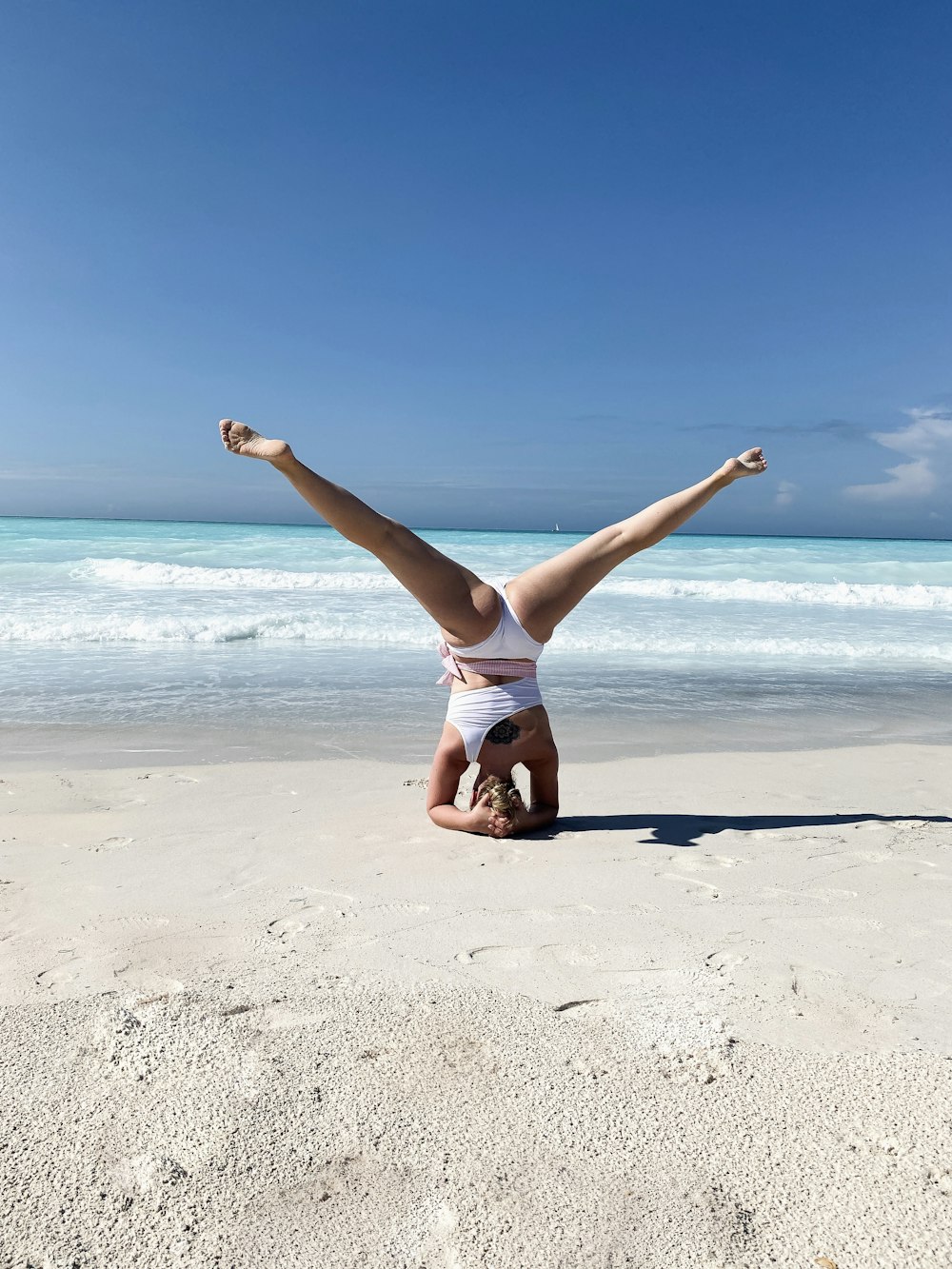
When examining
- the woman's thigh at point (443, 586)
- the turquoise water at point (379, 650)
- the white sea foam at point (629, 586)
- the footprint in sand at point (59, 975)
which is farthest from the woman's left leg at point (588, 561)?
the white sea foam at point (629, 586)

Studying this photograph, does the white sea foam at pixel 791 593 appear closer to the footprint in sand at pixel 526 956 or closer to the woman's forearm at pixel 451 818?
the woman's forearm at pixel 451 818

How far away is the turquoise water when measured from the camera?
8195 millimetres

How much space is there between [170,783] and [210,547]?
2967cm

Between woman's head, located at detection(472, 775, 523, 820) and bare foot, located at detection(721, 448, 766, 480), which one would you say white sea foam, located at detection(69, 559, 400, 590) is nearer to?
bare foot, located at detection(721, 448, 766, 480)

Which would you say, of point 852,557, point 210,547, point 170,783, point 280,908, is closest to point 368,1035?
point 280,908

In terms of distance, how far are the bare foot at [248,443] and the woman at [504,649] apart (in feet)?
2.35

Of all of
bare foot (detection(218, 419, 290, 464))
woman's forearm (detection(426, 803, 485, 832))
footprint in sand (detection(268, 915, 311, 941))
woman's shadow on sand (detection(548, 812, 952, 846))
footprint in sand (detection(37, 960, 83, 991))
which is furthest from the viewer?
woman's shadow on sand (detection(548, 812, 952, 846))

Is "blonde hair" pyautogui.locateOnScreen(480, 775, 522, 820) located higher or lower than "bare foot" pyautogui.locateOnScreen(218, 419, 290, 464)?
lower

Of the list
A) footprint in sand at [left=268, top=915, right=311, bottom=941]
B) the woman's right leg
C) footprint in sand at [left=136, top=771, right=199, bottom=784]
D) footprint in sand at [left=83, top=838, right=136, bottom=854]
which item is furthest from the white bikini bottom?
footprint in sand at [left=136, top=771, right=199, bottom=784]

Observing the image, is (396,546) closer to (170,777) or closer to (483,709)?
(483,709)

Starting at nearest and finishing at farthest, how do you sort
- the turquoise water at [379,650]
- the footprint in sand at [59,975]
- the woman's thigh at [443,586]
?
the footprint in sand at [59,975] → the woman's thigh at [443,586] → the turquoise water at [379,650]

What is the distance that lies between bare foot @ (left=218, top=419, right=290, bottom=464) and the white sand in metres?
1.89

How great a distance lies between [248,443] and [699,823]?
125 inches

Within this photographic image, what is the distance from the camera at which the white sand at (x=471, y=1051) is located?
1844mm
